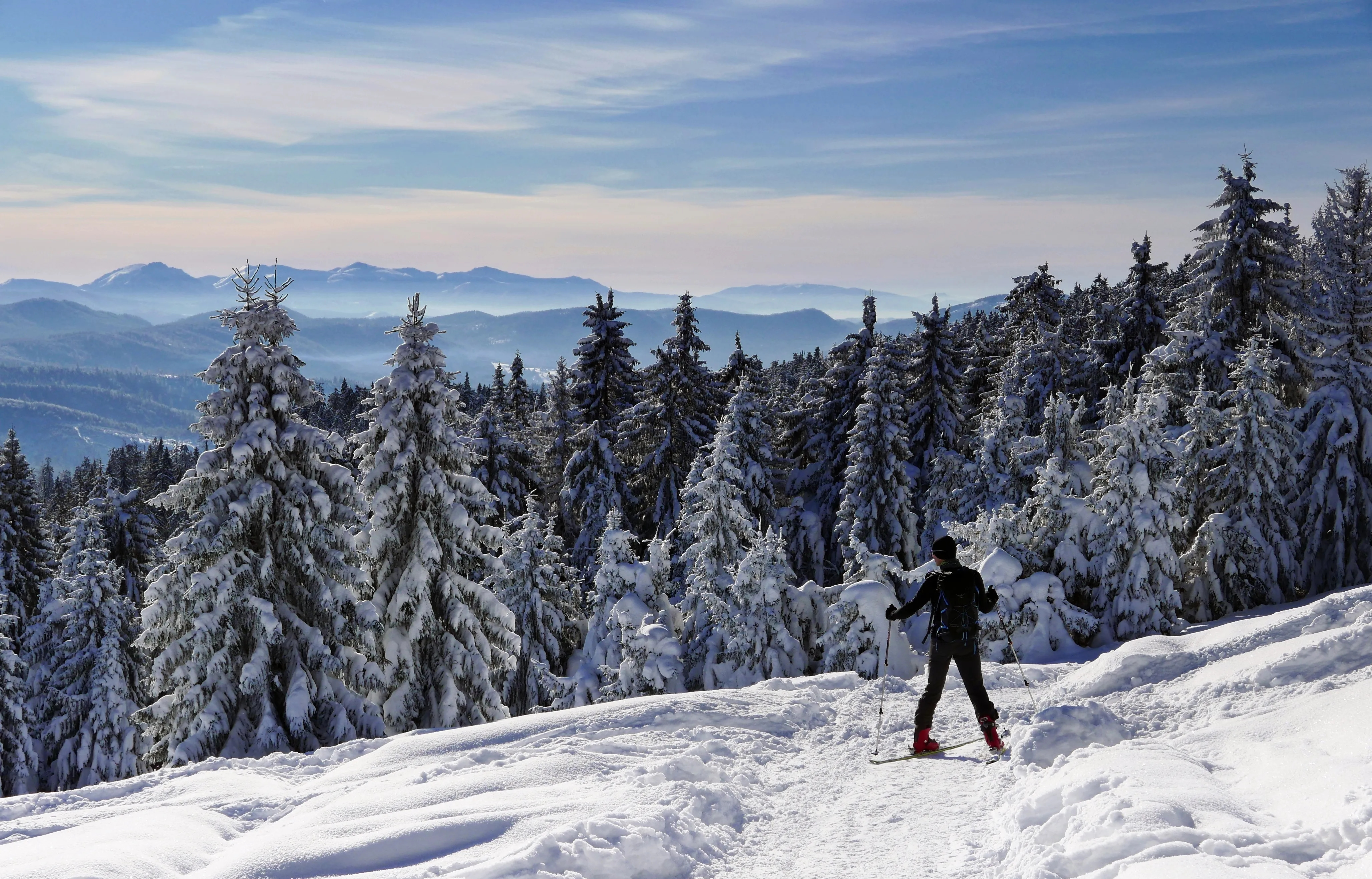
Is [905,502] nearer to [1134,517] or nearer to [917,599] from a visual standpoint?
[1134,517]

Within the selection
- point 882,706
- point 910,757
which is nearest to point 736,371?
point 882,706

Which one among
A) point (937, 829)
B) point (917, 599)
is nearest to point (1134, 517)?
point (917, 599)

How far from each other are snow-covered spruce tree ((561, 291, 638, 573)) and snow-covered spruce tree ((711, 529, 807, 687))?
11.9m

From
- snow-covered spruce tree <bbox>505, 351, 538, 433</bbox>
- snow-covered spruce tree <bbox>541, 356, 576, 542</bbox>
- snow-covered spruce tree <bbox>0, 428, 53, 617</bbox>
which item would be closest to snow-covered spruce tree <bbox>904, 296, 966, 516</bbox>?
snow-covered spruce tree <bbox>541, 356, 576, 542</bbox>

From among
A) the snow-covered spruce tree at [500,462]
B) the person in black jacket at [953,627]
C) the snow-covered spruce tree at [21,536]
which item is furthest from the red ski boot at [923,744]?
the snow-covered spruce tree at [21,536]

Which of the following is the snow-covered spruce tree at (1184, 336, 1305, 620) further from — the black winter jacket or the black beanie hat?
the black beanie hat

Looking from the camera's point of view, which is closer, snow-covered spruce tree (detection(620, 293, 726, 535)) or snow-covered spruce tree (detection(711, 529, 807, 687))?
snow-covered spruce tree (detection(711, 529, 807, 687))

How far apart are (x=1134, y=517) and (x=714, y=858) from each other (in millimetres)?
16618

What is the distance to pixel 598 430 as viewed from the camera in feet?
120

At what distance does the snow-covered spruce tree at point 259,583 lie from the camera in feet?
55.9

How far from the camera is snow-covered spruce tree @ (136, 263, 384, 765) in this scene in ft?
55.9

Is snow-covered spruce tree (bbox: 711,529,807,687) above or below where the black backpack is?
below

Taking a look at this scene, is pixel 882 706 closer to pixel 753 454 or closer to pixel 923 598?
pixel 923 598

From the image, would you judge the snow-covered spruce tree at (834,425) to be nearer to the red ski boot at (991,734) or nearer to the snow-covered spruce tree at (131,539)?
the red ski boot at (991,734)
